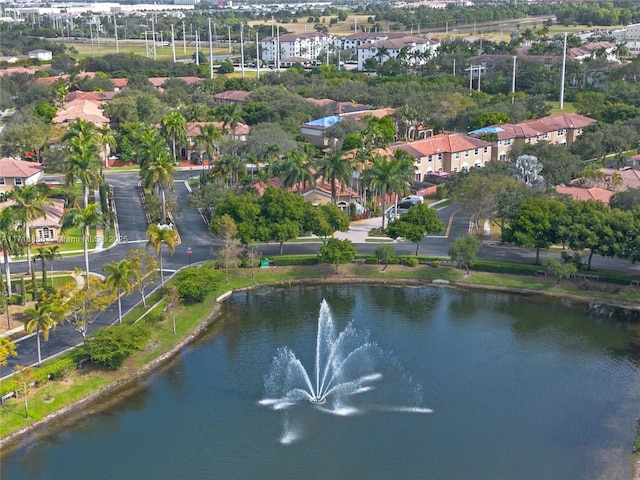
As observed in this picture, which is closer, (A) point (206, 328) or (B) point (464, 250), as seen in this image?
(A) point (206, 328)

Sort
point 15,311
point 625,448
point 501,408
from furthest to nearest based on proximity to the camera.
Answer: point 15,311 → point 501,408 → point 625,448

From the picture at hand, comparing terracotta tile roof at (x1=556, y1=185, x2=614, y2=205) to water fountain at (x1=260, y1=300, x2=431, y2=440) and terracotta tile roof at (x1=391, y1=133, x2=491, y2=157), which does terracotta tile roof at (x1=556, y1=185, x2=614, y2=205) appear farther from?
water fountain at (x1=260, y1=300, x2=431, y2=440)

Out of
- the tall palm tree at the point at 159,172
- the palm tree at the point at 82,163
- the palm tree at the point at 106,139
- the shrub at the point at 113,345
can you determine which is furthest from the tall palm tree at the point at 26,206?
the palm tree at the point at 106,139

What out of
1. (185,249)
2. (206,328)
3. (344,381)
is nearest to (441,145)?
(185,249)

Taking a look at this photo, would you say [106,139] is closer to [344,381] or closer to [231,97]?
[231,97]

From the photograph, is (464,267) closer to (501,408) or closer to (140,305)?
(501,408)

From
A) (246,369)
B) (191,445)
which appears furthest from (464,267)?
(191,445)
